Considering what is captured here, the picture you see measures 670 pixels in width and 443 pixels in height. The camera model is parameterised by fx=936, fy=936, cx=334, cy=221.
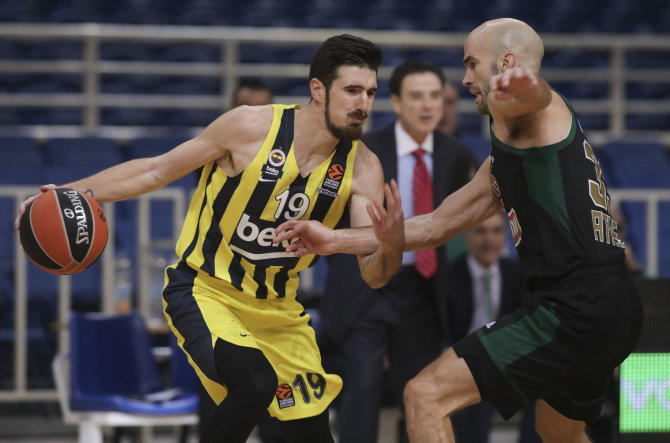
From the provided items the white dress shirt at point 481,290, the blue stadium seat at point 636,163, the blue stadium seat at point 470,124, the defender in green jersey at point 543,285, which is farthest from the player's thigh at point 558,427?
the blue stadium seat at point 470,124

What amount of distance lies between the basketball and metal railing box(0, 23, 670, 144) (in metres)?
5.24

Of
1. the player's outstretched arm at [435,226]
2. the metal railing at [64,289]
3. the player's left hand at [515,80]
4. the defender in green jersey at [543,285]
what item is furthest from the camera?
the metal railing at [64,289]

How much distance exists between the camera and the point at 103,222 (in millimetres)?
3955

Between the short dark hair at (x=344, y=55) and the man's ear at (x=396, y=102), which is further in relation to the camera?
the man's ear at (x=396, y=102)

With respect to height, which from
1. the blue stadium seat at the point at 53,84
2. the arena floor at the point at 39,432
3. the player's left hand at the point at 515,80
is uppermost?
the blue stadium seat at the point at 53,84

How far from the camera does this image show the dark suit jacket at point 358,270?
5289 millimetres

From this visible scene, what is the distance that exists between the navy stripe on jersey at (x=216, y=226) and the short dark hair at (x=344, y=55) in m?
0.60

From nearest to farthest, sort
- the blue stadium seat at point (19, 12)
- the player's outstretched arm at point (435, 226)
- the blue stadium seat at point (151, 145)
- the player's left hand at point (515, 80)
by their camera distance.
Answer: the player's left hand at point (515, 80) → the player's outstretched arm at point (435, 226) → the blue stadium seat at point (151, 145) → the blue stadium seat at point (19, 12)

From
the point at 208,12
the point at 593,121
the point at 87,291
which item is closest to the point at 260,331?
the point at 87,291

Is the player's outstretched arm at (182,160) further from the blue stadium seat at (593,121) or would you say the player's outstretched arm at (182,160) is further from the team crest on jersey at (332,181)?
the blue stadium seat at (593,121)

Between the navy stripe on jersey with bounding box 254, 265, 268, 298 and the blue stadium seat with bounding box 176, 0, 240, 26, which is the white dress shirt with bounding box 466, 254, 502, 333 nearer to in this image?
the navy stripe on jersey with bounding box 254, 265, 268, 298

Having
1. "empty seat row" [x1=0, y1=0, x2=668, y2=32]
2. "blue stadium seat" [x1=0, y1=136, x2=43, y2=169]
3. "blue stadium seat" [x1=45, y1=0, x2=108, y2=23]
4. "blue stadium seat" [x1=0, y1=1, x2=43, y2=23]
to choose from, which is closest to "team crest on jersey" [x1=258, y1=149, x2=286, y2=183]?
"blue stadium seat" [x1=0, y1=136, x2=43, y2=169]

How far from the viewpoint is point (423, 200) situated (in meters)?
5.38

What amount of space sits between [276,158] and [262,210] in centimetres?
23
